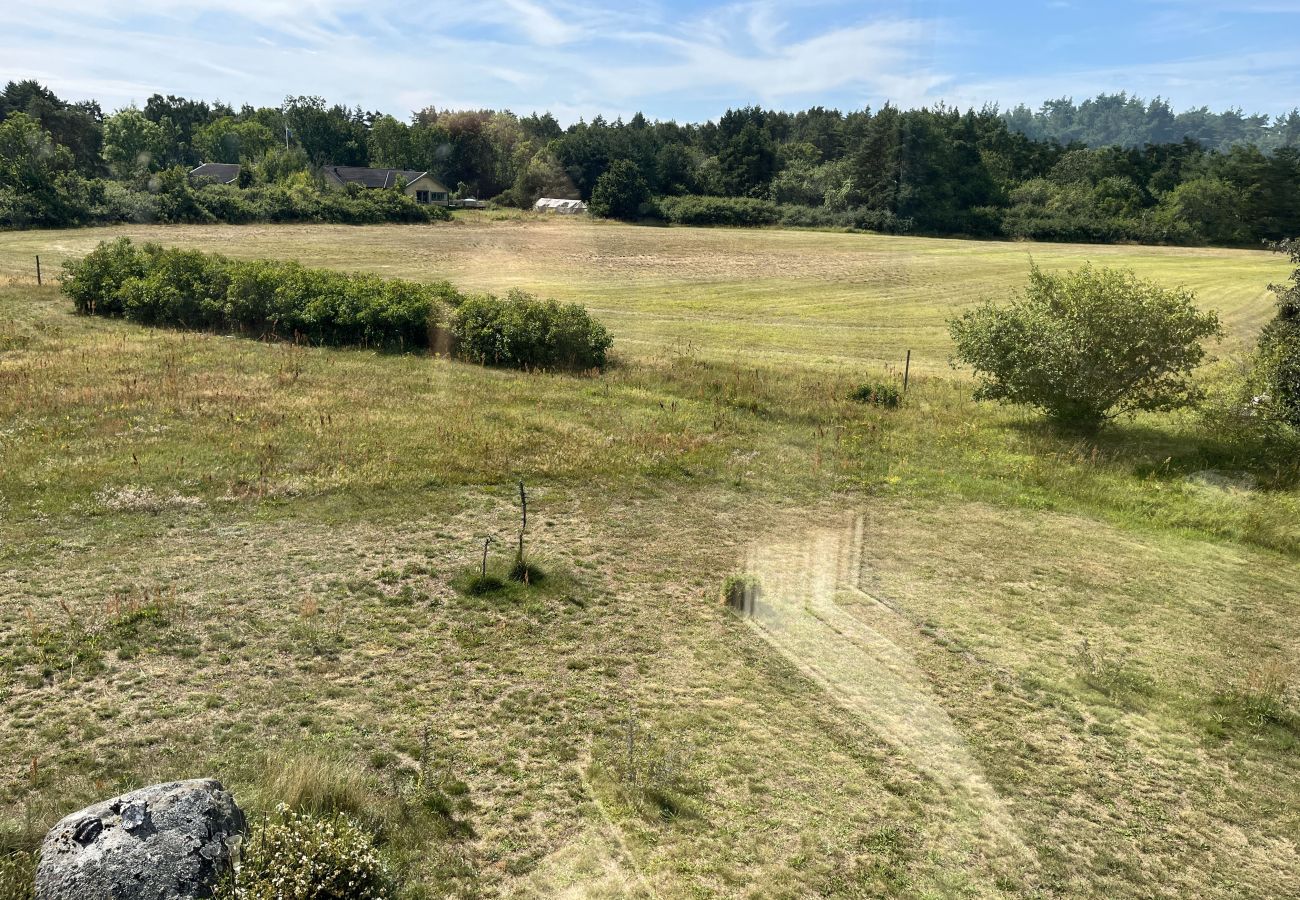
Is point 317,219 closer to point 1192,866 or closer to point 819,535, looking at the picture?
point 819,535

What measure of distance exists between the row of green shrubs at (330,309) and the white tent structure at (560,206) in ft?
219

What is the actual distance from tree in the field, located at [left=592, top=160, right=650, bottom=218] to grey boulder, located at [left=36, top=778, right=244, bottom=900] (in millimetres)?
91377

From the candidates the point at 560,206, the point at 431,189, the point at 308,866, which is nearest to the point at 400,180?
the point at 431,189

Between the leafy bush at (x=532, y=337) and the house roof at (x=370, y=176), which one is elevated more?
the house roof at (x=370, y=176)

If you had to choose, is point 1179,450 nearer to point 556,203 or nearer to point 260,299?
point 260,299

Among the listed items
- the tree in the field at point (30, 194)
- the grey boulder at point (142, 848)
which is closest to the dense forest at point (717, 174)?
the tree in the field at point (30, 194)

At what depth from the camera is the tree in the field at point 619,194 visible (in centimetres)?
9238

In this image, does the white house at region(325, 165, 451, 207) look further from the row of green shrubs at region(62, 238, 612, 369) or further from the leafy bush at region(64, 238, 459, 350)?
the row of green shrubs at region(62, 238, 612, 369)

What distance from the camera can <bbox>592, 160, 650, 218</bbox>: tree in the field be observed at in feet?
303

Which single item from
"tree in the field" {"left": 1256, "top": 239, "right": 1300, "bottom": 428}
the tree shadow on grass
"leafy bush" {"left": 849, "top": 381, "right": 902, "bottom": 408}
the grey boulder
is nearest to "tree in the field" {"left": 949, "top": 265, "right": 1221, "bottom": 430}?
the tree shadow on grass

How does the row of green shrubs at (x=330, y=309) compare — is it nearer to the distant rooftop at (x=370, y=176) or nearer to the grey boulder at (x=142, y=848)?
the grey boulder at (x=142, y=848)

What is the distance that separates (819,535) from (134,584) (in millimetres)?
11355

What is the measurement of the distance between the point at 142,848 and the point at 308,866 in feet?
3.99

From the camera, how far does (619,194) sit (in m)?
92.3
